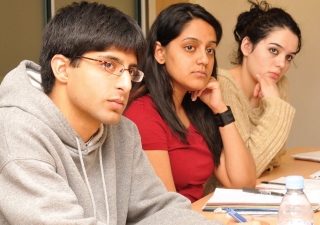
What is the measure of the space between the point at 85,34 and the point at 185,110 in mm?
854

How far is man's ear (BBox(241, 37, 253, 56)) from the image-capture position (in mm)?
2430

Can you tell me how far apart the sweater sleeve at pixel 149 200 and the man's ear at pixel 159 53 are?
50 cm

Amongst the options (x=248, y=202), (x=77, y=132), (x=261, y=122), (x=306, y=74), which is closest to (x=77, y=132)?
(x=77, y=132)

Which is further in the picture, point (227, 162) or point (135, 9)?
point (135, 9)

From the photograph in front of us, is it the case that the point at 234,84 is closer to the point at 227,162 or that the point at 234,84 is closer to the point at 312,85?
the point at 227,162

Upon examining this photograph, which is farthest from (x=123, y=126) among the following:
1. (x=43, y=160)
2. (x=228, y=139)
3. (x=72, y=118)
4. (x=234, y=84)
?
(x=234, y=84)

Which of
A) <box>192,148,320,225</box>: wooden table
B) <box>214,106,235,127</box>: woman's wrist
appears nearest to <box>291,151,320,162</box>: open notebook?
<box>192,148,320,225</box>: wooden table

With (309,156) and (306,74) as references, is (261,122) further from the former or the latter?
(306,74)

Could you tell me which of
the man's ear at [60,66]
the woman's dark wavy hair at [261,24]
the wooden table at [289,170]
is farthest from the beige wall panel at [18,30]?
the man's ear at [60,66]

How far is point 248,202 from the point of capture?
5.20 ft

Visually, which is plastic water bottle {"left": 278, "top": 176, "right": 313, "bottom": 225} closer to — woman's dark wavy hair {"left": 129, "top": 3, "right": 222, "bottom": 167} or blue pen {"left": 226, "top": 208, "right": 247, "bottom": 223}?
blue pen {"left": 226, "top": 208, "right": 247, "bottom": 223}

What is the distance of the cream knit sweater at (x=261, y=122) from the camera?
214 centimetres

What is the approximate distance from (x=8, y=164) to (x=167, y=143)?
2.84ft

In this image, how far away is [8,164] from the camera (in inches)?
42.2
